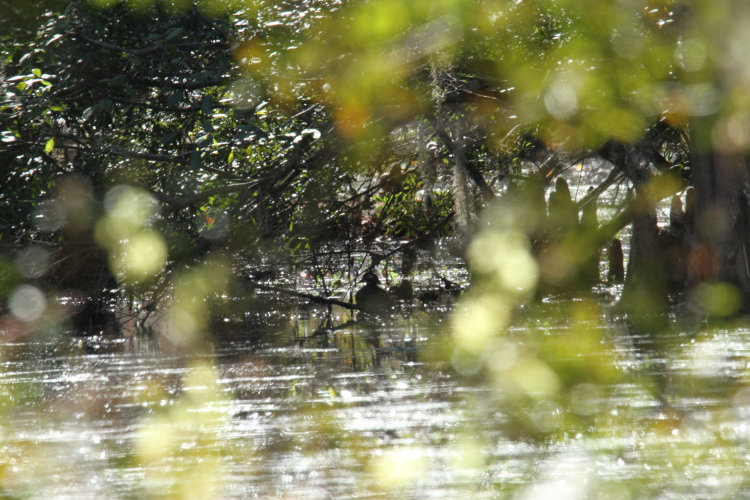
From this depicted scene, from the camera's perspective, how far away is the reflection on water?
4.13 m

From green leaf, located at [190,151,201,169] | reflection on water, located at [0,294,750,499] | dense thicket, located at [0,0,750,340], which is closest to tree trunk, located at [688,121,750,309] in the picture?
dense thicket, located at [0,0,750,340]

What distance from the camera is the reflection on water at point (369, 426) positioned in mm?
4133

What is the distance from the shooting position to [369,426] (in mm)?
5129

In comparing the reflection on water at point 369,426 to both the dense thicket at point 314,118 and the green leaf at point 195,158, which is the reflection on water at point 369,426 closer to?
the dense thicket at point 314,118

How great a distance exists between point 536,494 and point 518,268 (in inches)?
280

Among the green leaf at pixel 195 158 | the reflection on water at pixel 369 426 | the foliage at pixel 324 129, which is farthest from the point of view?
the foliage at pixel 324 129

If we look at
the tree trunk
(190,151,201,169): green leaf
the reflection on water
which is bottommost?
the reflection on water

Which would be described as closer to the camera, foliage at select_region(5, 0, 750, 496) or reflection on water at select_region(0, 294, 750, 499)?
reflection on water at select_region(0, 294, 750, 499)

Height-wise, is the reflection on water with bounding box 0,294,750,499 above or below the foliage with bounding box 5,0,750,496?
below

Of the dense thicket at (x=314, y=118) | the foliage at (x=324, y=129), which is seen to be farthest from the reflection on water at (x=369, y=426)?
the dense thicket at (x=314, y=118)

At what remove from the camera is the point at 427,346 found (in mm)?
7633

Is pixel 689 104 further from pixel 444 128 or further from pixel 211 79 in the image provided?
pixel 211 79

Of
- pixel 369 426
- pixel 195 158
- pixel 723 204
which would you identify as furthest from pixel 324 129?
pixel 369 426

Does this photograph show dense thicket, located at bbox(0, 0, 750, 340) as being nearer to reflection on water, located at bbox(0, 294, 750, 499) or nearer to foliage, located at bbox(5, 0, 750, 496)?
foliage, located at bbox(5, 0, 750, 496)
